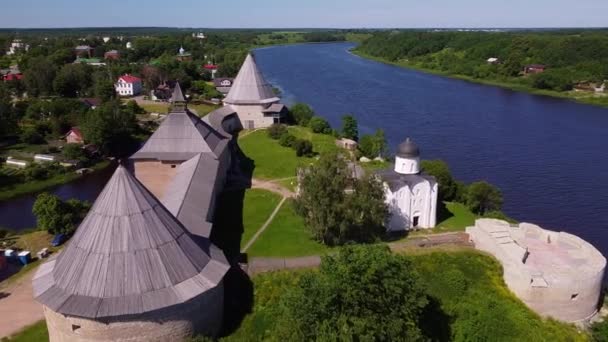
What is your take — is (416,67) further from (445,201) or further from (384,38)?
(445,201)

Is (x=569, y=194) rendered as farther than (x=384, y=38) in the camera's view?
No

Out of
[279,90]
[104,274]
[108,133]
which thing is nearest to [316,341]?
[104,274]

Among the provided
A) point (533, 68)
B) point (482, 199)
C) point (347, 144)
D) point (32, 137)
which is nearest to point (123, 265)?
point (482, 199)

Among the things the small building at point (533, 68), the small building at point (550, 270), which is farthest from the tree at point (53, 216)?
the small building at point (533, 68)

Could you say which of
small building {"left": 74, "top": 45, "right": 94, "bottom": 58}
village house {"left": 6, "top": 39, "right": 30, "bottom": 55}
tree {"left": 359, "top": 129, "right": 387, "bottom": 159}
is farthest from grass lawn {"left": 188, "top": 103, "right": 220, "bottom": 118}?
village house {"left": 6, "top": 39, "right": 30, "bottom": 55}

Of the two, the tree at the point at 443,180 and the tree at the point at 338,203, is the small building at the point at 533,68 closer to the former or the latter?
the tree at the point at 443,180

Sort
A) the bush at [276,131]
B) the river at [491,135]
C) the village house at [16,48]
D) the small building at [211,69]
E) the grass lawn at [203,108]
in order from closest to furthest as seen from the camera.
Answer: the river at [491,135] → the bush at [276,131] → the grass lawn at [203,108] → the small building at [211,69] → the village house at [16,48]
